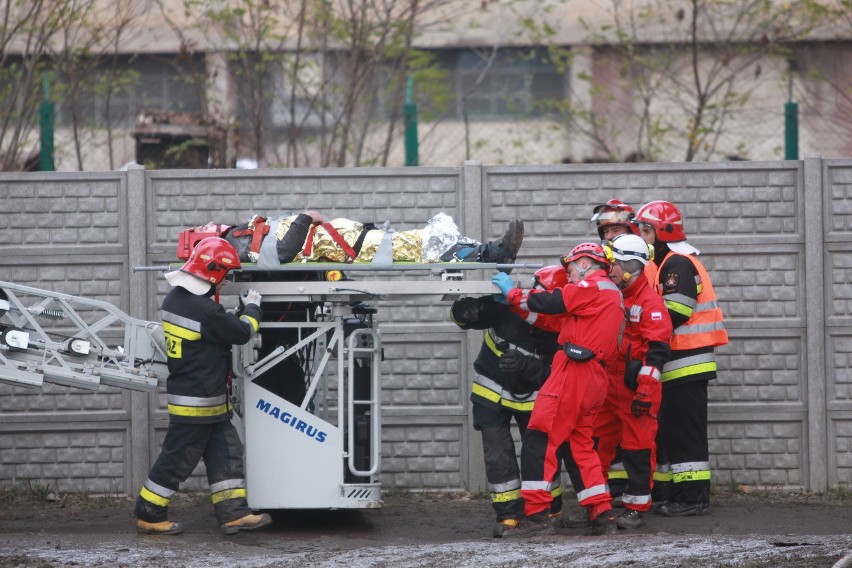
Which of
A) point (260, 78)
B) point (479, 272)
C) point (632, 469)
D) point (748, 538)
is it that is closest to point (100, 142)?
point (260, 78)

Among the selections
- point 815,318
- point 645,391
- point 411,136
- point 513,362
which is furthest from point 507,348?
point 411,136

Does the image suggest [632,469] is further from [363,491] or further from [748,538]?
[363,491]

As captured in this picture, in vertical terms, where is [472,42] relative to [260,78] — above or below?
above

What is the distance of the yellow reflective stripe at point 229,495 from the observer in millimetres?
7199

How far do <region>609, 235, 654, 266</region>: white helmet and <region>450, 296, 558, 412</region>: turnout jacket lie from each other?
2.11ft

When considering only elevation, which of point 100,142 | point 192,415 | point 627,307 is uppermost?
point 100,142

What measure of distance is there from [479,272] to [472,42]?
9.47 meters

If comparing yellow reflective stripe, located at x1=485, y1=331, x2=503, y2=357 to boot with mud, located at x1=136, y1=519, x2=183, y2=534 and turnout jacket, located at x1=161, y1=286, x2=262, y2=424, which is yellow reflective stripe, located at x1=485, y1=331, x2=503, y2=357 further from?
boot with mud, located at x1=136, y1=519, x2=183, y2=534

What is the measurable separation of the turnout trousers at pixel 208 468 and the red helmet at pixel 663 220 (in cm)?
303

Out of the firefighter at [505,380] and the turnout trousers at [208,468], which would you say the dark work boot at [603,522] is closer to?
the firefighter at [505,380]

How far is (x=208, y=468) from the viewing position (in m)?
7.26

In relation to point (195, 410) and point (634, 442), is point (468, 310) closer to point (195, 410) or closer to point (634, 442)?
point (634, 442)

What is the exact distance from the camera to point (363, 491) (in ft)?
23.8

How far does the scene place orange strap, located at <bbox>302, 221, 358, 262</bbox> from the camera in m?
6.90
